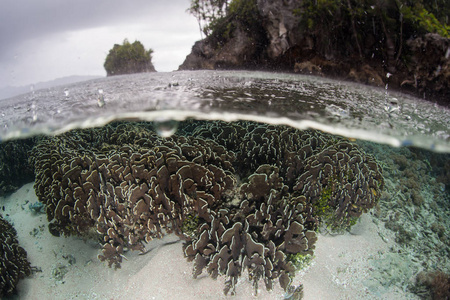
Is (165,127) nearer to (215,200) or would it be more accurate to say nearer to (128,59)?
(128,59)

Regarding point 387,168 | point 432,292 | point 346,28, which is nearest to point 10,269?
point 432,292

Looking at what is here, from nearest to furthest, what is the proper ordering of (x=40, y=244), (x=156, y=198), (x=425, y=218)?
1. (x=156, y=198)
2. (x=40, y=244)
3. (x=425, y=218)

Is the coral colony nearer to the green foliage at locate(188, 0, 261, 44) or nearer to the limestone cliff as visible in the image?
→ the limestone cliff

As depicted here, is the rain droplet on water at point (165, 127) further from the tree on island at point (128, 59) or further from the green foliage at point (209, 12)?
the green foliage at point (209, 12)

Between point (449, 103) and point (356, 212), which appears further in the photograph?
point (449, 103)

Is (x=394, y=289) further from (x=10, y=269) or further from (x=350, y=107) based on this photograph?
(x=10, y=269)

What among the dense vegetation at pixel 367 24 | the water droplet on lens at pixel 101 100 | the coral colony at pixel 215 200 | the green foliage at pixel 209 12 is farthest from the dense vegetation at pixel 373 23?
the water droplet on lens at pixel 101 100

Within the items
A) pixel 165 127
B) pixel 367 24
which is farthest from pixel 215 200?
pixel 367 24
